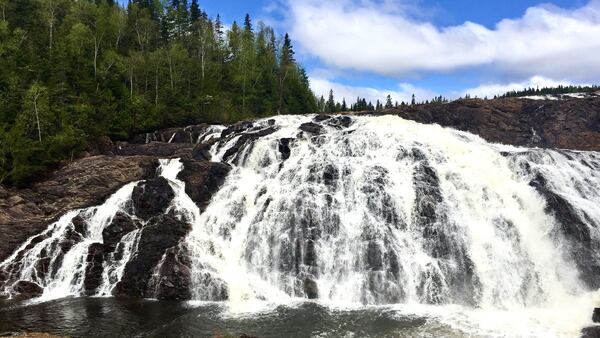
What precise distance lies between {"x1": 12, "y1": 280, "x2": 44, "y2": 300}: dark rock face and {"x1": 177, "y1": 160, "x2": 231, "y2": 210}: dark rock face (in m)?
12.3

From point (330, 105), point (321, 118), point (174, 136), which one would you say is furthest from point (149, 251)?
point (330, 105)

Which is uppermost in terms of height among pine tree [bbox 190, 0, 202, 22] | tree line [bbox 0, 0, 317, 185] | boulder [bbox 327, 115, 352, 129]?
pine tree [bbox 190, 0, 202, 22]

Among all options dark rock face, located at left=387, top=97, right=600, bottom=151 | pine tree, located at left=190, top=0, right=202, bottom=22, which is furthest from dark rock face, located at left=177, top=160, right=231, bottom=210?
pine tree, located at left=190, top=0, right=202, bottom=22

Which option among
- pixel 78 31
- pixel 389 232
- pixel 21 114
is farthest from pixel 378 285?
pixel 78 31

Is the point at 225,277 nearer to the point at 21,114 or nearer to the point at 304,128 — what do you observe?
the point at 304,128

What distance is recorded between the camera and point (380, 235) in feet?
97.3

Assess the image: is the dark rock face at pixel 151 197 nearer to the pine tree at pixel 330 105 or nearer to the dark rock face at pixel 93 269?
the dark rock face at pixel 93 269

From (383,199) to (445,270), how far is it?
6905mm

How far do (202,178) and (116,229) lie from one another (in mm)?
8516

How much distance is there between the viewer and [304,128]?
48031mm

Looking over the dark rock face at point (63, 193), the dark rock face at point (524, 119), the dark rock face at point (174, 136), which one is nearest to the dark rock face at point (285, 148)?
the dark rock face at point (63, 193)

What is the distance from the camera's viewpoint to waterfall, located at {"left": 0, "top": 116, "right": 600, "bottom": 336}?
27.1 meters

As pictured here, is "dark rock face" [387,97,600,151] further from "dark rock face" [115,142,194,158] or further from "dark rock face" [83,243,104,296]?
"dark rock face" [83,243,104,296]

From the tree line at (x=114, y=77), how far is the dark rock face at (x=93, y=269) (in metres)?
13.2
